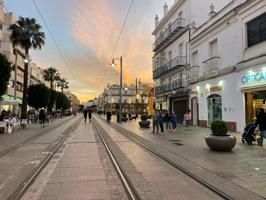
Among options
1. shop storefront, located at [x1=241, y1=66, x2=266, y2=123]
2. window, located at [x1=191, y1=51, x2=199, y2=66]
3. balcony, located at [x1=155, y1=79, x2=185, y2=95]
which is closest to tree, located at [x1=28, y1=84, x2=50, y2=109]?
balcony, located at [x1=155, y1=79, x2=185, y2=95]

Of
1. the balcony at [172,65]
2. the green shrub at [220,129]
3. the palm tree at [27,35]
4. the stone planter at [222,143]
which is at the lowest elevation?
the stone planter at [222,143]

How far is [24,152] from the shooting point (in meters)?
12.3

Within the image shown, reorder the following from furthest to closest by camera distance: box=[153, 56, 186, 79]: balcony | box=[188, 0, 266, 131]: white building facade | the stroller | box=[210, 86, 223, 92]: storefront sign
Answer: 1. box=[153, 56, 186, 79]: balcony
2. box=[210, 86, 223, 92]: storefront sign
3. box=[188, 0, 266, 131]: white building facade
4. the stroller

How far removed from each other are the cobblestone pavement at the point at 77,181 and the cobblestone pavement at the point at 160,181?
50 cm

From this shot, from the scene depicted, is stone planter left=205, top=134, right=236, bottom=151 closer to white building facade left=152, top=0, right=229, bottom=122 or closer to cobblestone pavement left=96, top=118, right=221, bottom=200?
cobblestone pavement left=96, top=118, right=221, bottom=200

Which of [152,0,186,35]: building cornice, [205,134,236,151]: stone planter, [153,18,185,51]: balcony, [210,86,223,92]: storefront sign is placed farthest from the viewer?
[152,0,186,35]: building cornice

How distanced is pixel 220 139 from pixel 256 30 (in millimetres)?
10913

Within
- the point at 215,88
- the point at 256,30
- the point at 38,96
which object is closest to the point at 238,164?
the point at 256,30


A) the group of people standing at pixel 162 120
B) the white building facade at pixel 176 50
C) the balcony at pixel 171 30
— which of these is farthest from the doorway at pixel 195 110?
the balcony at pixel 171 30

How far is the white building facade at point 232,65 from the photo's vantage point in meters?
19.3

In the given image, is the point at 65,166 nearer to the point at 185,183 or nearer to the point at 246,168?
the point at 185,183

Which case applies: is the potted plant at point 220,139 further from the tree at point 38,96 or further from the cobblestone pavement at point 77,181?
the tree at point 38,96

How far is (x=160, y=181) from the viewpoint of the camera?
7.24m

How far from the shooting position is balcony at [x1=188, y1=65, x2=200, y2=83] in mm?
29853
